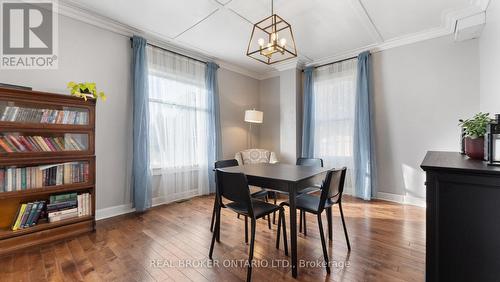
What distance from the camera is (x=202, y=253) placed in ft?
6.73

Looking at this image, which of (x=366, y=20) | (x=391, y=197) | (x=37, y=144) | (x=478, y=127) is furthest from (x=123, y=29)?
(x=391, y=197)

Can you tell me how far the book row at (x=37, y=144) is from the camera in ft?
6.91

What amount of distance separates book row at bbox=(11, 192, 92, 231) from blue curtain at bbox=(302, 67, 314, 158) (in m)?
3.68

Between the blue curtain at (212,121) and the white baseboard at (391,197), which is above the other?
the blue curtain at (212,121)

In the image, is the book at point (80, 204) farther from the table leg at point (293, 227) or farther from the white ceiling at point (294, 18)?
the table leg at point (293, 227)

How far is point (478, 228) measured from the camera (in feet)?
3.53

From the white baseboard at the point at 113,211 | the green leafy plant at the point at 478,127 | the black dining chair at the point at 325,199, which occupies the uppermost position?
the green leafy plant at the point at 478,127

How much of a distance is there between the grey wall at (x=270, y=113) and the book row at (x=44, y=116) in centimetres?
357

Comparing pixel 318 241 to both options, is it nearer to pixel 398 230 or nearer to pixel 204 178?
pixel 398 230

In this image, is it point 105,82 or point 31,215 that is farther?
point 105,82

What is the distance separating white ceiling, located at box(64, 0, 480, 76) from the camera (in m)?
2.59

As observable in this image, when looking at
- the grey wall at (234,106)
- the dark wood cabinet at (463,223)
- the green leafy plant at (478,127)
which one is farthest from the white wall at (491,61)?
the grey wall at (234,106)

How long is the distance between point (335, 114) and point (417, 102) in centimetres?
127

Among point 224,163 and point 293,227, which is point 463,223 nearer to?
point 293,227
